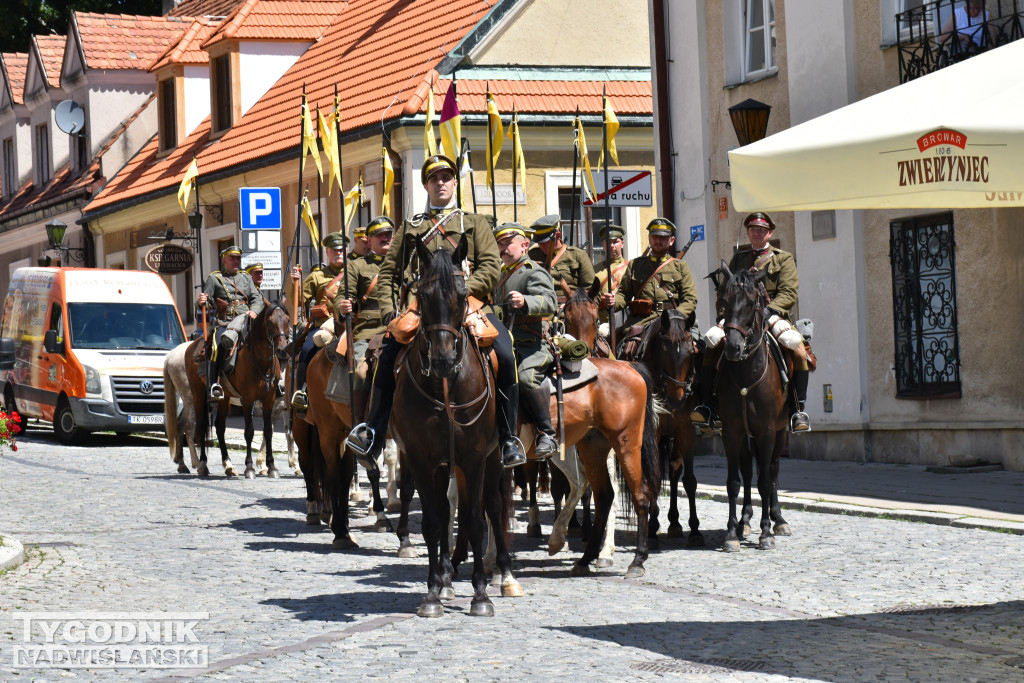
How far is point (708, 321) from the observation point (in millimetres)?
21703

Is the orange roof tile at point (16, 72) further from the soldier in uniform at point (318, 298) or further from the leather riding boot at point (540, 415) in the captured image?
the leather riding boot at point (540, 415)

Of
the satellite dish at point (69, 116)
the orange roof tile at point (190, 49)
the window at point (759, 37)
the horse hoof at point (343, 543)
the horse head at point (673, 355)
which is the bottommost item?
the horse hoof at point (343, 543)

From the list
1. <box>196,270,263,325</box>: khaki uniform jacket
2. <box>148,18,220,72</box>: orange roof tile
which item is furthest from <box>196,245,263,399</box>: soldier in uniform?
<box>148,18,220,72</box>: orange roof tile

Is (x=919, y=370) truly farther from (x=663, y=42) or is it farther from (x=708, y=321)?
(x=663, y=42)

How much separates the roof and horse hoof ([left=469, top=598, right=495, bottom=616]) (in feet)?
87.4

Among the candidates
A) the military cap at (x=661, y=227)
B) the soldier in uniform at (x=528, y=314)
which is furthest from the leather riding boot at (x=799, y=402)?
the soldier in uniform at (x=528, y=314)

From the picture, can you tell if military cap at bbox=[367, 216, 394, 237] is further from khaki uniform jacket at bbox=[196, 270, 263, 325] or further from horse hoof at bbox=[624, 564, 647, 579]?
khaki uniform jacket at bbox=[196, 270, 263, 325]

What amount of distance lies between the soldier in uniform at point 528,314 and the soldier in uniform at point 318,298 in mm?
3003

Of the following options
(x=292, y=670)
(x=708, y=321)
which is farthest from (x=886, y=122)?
(x=708, y=321)

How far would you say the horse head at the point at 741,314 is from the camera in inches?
478

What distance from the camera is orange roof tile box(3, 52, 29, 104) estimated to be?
47.7m

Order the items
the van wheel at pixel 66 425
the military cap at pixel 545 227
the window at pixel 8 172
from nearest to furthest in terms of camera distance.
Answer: the military cap at pixel 545 227
the van wheel at pixel 66 425
the window at pixel 8 172

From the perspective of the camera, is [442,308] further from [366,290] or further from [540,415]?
[366,290]

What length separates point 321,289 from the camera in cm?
1485
